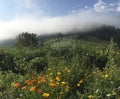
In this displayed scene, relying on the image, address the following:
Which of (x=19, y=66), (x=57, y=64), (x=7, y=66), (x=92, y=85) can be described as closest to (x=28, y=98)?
(x=92, y=85)

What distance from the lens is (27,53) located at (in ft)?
54.7

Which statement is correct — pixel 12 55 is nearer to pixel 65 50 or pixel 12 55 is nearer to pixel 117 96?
pixel 65 50

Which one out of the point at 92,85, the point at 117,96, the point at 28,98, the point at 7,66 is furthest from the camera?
the point at 7,66

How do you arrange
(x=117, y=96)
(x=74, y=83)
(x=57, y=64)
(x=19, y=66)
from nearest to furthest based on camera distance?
(x=117, y=96) → (x=74, y=83) → (x=57, y=64) → (x=19, y=66)

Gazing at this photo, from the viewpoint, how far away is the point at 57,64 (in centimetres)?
969

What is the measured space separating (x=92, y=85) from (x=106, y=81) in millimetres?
298

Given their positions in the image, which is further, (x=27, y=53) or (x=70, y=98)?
(x=27, y=53)

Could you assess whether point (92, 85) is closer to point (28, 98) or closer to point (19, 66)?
point (28, 98)

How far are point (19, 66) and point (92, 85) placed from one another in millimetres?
6751

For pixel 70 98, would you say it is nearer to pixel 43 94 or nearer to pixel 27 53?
pixel 43 94

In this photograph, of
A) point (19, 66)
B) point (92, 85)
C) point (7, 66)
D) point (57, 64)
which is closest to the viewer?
point (92, 85)

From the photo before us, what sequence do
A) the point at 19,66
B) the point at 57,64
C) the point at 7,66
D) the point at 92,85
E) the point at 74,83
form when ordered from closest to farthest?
the point at 92,85, the point at 74,83, the point at 57,64, the point at 19,66, the point at 7,66

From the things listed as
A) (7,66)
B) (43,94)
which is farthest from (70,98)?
(7,66)

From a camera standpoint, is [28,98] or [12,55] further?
[12,55]
